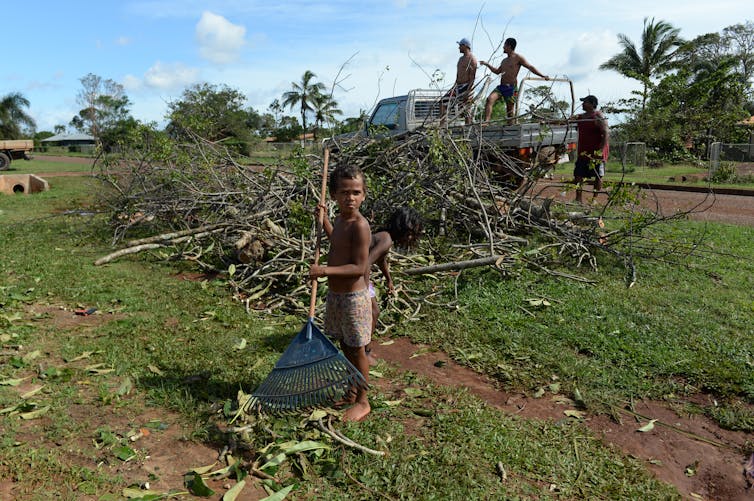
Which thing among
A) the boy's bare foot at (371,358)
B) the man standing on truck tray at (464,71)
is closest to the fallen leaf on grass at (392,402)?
the boy's bare foot at (371,358)

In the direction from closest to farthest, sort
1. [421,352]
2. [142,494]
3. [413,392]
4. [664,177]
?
[142,494], [413,392], [421,352], [664,177]

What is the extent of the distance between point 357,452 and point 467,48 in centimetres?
672

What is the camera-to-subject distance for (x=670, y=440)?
3.06m

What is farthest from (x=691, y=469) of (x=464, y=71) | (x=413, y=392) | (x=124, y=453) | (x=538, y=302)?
(x=464, y=71)

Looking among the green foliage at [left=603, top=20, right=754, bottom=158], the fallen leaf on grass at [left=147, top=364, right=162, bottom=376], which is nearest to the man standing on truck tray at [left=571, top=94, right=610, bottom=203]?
the fallen leaf on grass at [left=147, top=364, right=162, bottom=376]

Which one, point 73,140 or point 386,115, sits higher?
point 73,140

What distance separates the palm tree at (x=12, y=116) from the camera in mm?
40875

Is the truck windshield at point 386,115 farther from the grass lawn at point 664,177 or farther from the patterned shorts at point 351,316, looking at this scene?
the patterned shorts at point 351,316

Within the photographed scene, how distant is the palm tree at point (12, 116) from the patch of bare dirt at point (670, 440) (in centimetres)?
4742

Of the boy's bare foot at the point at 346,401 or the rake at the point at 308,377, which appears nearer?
the rake at the point at 308,377

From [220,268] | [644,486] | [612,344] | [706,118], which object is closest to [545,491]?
[644,486]

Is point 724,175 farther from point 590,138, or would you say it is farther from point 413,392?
point 413,392

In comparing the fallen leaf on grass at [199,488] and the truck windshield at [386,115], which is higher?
the truck windshield at [386,115]

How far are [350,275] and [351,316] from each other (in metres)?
0.25
